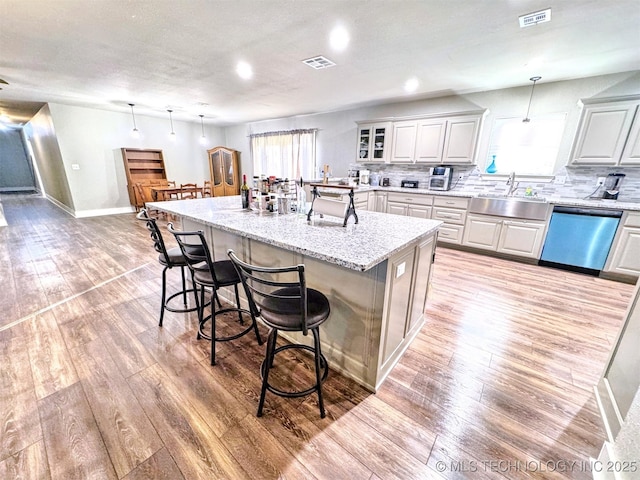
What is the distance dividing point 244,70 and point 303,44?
1.11 meters

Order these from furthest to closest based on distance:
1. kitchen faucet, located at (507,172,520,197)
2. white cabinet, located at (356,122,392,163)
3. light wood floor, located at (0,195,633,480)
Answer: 1. white cabinet, located at (356,122,392,163)
2. kitchen faucet, located at (507,172,520,197)
3. light wood floor, located at (0,195,633,480)

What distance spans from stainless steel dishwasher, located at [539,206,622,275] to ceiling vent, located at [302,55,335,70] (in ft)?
11.2

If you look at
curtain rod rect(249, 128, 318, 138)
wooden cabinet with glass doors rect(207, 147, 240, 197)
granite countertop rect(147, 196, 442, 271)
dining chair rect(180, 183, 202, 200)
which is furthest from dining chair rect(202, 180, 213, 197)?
granite countertop rect(147, 196, 442, 271)

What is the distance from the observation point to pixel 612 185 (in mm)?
3402

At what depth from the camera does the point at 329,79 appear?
11.8 ft

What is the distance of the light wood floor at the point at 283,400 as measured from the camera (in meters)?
1.20

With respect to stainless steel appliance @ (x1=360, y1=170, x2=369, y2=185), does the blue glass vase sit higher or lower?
higher

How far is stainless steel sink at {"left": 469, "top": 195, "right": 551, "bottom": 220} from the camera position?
3439 millimetres

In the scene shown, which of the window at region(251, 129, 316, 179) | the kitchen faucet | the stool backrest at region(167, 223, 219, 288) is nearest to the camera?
the stool backrest at region(167, 223, 219, 288)

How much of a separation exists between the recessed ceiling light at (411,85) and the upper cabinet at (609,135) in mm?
2117

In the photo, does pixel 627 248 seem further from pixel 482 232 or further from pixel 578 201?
pixel 482 232

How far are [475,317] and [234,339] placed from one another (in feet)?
7.01

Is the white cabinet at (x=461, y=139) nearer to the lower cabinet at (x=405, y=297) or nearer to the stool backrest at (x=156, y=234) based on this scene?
the lower cabinet at (x=405, y=297)

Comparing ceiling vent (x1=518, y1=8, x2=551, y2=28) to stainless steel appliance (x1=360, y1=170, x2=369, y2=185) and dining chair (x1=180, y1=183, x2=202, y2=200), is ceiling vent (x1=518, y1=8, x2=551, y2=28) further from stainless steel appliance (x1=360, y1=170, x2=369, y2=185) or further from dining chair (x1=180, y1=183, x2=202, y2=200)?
dining chair (x1=180, y1=183, x2=202, y2=200)
